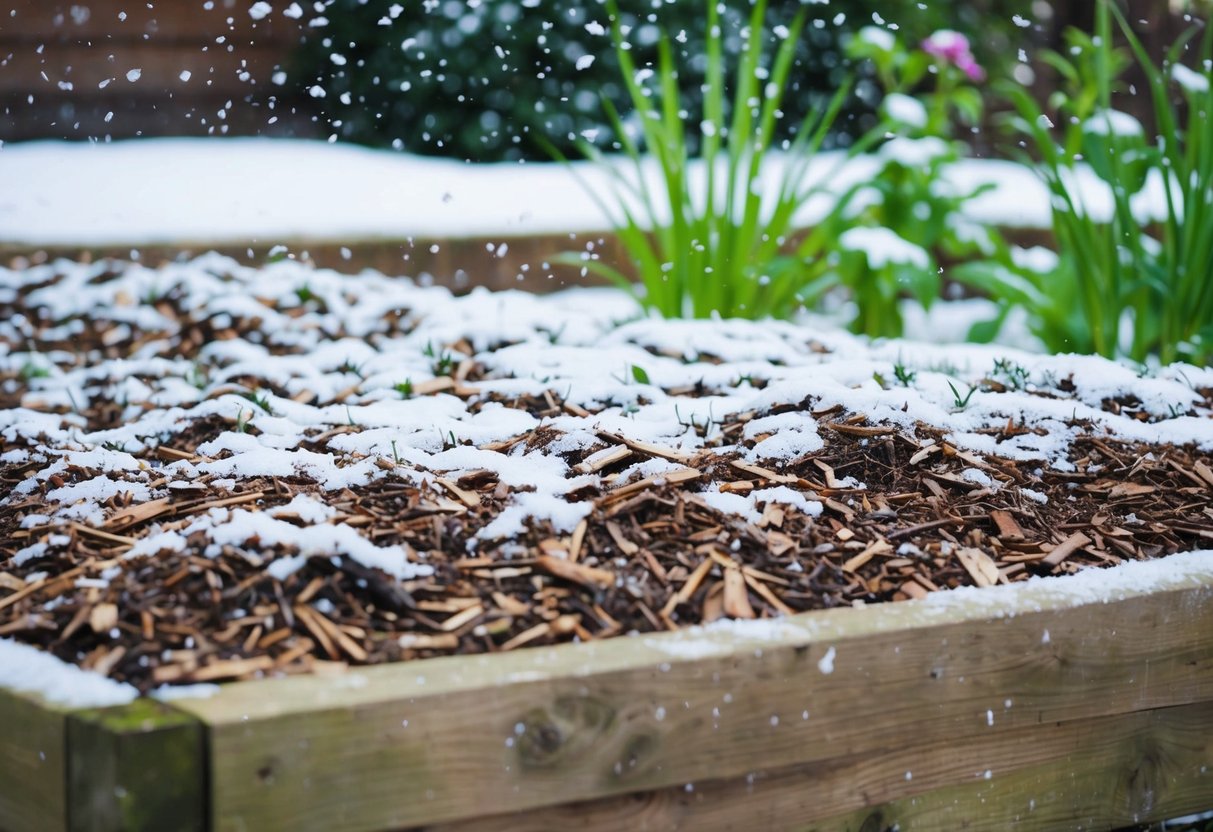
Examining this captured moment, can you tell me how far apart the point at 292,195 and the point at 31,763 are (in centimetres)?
340

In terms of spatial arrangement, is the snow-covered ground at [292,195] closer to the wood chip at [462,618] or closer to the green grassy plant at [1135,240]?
the green grassy plant at [1135,240]

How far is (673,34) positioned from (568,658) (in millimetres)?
4338

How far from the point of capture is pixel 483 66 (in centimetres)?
480

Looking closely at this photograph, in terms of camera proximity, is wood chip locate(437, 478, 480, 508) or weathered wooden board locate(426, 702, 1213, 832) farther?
wood chip locate(437, 478, 480, 508)

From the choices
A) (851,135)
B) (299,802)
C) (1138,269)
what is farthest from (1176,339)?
(851,135)

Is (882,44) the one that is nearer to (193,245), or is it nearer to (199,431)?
(193,245)

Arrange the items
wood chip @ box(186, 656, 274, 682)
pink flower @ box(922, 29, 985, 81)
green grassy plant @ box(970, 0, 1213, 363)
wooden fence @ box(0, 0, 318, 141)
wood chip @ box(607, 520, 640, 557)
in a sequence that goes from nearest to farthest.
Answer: wood chip @ box(186, 656, 274, 682)
wood chip @ box(607, 520, 640, 557)
green grassy plant @ box(970, 0, 1213, 363)
pink flower @ box(922, 29, 985, 81)
wooden fence @ box(0, 0, 318, 141)

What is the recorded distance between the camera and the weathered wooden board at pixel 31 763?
95cm

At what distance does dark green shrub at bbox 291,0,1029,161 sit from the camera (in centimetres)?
481

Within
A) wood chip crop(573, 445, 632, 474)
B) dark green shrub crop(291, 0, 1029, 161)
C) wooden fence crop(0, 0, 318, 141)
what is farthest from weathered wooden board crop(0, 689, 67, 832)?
wooden fence crop(0, 0, 318, 141)

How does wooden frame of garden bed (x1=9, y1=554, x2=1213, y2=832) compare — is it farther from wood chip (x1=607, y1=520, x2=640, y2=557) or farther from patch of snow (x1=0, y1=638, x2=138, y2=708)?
wood chip (x1=607, y1=520, x2=640, y2=557)

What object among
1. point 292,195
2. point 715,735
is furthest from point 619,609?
point 292,195

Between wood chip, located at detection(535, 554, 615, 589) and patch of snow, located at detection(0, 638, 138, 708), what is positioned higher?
wood chip, located at detection(535, 554, 615, 589)

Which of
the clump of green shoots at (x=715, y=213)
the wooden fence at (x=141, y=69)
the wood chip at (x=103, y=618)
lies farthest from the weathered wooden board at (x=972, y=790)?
the wooden fence at (x=141, y=69)
